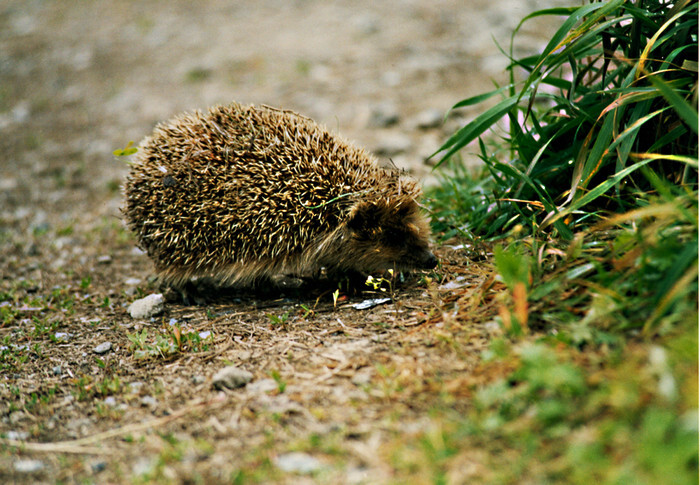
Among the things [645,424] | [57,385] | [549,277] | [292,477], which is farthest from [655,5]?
[57,385]

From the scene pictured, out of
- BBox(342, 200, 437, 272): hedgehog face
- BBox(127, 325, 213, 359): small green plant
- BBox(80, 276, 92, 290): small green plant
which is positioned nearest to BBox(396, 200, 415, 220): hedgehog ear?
BBox(342, 200, 437, 272): hedgehog face

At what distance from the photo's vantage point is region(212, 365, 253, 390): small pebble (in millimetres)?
2957

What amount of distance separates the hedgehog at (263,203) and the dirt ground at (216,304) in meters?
0.36

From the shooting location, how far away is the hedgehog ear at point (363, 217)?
4.18m

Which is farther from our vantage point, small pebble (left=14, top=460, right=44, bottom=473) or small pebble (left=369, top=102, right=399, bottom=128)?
small pebble (left=369, top=102, right=399, bottom=128)

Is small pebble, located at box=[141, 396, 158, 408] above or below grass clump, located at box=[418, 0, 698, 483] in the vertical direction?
below

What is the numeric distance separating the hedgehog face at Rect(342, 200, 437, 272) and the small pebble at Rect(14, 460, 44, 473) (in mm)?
2492

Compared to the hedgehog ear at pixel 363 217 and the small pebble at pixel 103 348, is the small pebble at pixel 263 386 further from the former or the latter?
the hedgehog ear at pixel 363 217

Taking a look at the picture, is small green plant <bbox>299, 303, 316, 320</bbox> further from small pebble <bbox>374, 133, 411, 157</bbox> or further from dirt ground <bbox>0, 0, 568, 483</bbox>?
small pebble <bbox>374, 133, 411, 157</bbox>

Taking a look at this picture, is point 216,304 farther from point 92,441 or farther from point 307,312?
point 92,441

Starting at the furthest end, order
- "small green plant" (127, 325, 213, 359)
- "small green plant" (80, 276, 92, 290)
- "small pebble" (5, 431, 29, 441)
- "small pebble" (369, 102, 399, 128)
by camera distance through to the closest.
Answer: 1. "small pebble" (369, 102, 399, 128)
2. "small green plant" (80, 276, 92, 290)
3. "small green plant" (127, 325, 213, 359)
4. "small pebble" (5, 431, 29, 441)

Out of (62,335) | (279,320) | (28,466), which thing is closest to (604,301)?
(279,320)

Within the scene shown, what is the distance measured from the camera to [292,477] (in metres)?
2.21

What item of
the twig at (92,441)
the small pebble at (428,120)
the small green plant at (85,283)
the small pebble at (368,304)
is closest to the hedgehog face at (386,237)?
the small pebble at (368,304)
